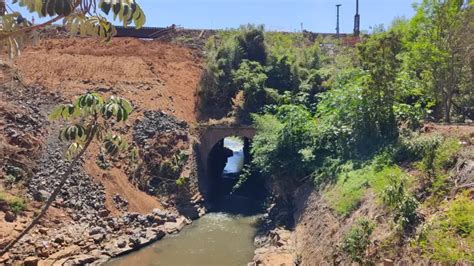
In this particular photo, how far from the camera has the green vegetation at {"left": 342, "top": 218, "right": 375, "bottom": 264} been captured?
1036 cm

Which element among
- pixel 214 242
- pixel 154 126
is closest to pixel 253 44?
pixel 154 126

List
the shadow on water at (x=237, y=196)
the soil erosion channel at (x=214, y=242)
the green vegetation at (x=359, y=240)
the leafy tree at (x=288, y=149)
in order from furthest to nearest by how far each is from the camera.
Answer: the shadow on water at (x=237, y=196)
the leafy tree at (x=288, y=149)
the soil erosion channel at (x=214, y=242)
the green vegetation at (x=359, y=240)

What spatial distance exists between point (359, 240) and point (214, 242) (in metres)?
9.43

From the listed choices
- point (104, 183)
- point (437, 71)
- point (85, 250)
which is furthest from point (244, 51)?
point (85, 250)

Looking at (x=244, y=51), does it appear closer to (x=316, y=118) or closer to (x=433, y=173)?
(x=316, y=118)

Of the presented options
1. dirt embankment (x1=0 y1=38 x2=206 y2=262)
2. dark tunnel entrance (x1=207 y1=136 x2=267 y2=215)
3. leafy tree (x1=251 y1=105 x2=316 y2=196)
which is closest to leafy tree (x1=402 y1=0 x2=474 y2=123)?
leafy tree (x1=251 y1=105 x2=316 y2=196)

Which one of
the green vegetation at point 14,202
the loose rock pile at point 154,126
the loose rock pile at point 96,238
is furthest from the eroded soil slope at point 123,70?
the green vegetation at point 14,202

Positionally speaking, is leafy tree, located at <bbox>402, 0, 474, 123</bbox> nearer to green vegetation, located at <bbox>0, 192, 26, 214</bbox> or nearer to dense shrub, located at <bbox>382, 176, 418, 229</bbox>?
dense shrub, located at <bbox>382, 176, 418, 229</bbox>

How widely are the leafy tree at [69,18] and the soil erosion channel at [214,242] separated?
39.9 ft

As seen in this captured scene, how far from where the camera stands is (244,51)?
98.6 ft

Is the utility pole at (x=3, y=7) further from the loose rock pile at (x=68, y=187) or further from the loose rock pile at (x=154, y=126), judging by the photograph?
the loose rock pile at (x=154, y=126)

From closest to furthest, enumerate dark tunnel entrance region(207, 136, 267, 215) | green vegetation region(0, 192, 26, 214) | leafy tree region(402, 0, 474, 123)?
leafy tree region(402, 0, 474, 123), green vegetation region(0, 192, 26, 214), dark tunnel entrance region(207, 136, 267, 215)

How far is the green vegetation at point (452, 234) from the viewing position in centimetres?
769

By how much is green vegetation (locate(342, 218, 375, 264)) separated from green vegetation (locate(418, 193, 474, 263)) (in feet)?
5.63
